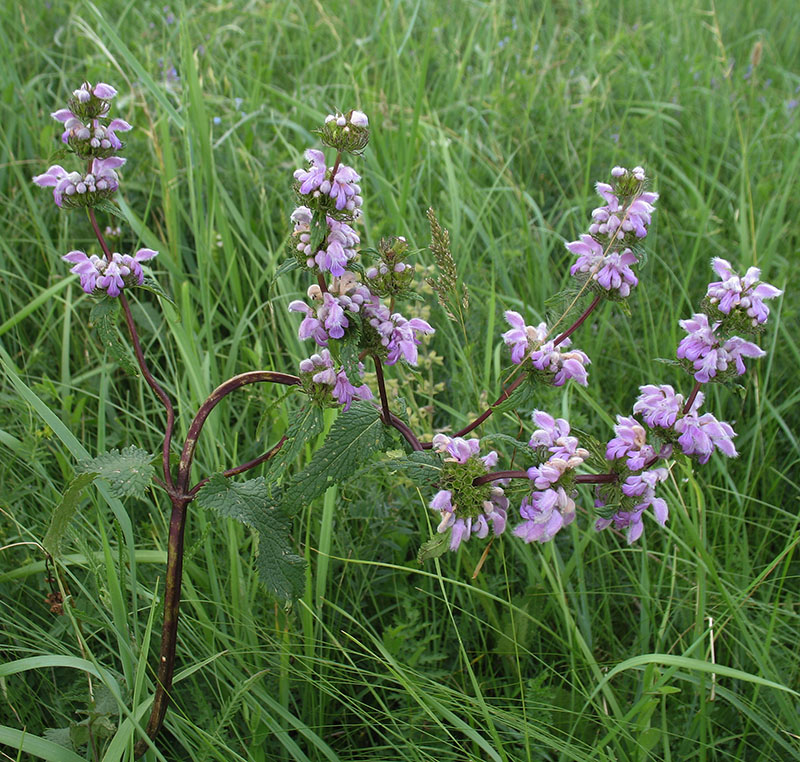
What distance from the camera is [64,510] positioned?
1.24 meters

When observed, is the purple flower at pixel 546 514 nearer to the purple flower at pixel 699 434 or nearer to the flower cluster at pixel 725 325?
the purple flower at pixel 699 434

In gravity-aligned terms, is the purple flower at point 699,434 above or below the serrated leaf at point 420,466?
above

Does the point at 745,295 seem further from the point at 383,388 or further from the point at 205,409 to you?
the point at 205,409

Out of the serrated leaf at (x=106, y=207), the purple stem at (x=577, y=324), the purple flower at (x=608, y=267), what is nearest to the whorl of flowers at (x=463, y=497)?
the purple stem at (x=577, y=324)

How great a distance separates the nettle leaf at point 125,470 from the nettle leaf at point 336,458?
0.23 meters

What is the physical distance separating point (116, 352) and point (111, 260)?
0.56 feet

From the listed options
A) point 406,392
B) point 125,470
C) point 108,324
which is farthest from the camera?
point 406,392

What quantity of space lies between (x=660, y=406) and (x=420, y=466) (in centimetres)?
41

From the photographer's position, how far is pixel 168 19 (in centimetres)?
366

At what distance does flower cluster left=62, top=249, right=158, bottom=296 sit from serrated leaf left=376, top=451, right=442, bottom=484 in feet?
1.84

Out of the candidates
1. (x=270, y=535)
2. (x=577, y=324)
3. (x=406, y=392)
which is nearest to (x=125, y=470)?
(x=270, y=535)

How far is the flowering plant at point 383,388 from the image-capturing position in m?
1.16

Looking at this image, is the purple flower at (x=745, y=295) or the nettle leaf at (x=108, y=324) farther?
the nettle leaf at (x=108, y=324)

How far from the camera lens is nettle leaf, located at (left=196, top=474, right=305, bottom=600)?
1.28 metres
